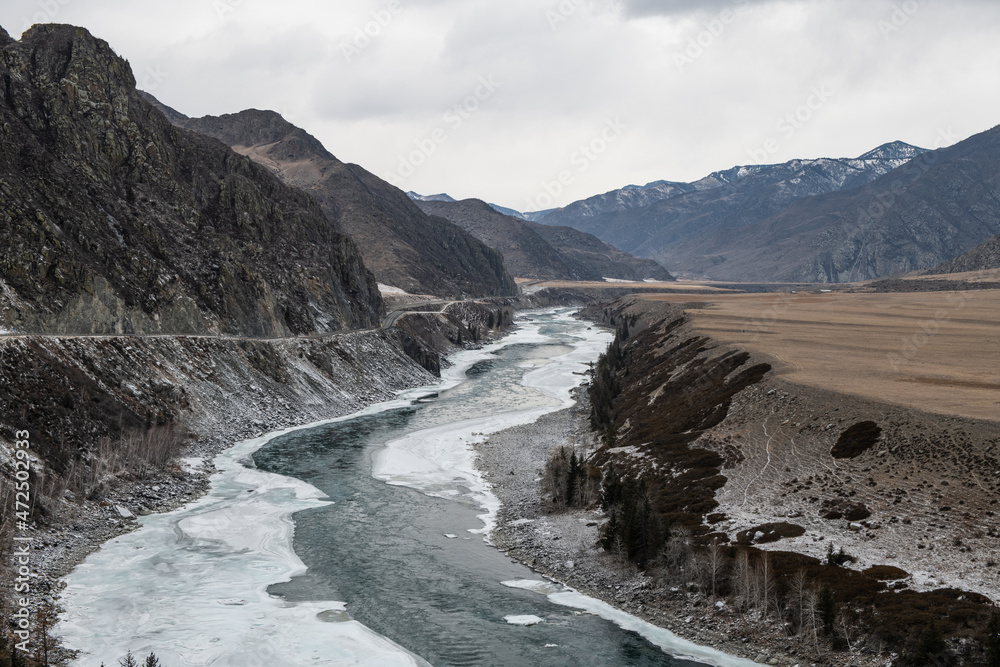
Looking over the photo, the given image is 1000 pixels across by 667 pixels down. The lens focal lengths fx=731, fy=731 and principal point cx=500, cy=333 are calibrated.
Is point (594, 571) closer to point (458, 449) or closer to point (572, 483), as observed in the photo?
point (572, 483)

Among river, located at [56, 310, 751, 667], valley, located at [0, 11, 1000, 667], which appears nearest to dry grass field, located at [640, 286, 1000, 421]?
valley, located at [0, 11, 1000, 667]

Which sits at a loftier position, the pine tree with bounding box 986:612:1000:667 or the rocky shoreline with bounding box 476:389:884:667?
the pine tree with bounding box 986:612:1000:667

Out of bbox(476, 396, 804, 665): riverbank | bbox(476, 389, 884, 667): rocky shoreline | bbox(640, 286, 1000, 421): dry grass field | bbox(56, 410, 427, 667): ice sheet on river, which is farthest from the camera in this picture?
bbox(640, 286, 1000, 421): dry grass field

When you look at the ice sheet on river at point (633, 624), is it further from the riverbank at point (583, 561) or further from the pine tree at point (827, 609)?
the pine tree at point (827, 609)

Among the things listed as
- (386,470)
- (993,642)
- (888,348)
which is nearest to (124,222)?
(386,470)

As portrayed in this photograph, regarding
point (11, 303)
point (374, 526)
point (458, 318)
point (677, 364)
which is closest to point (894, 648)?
point (374, 526)

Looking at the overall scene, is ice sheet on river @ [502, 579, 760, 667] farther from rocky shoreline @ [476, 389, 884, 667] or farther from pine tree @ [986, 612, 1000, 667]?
pine tree @ [986, 612, 1000, 667]

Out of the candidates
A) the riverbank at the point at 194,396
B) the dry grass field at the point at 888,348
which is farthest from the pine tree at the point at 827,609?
the riverbank at the point at 194,396
